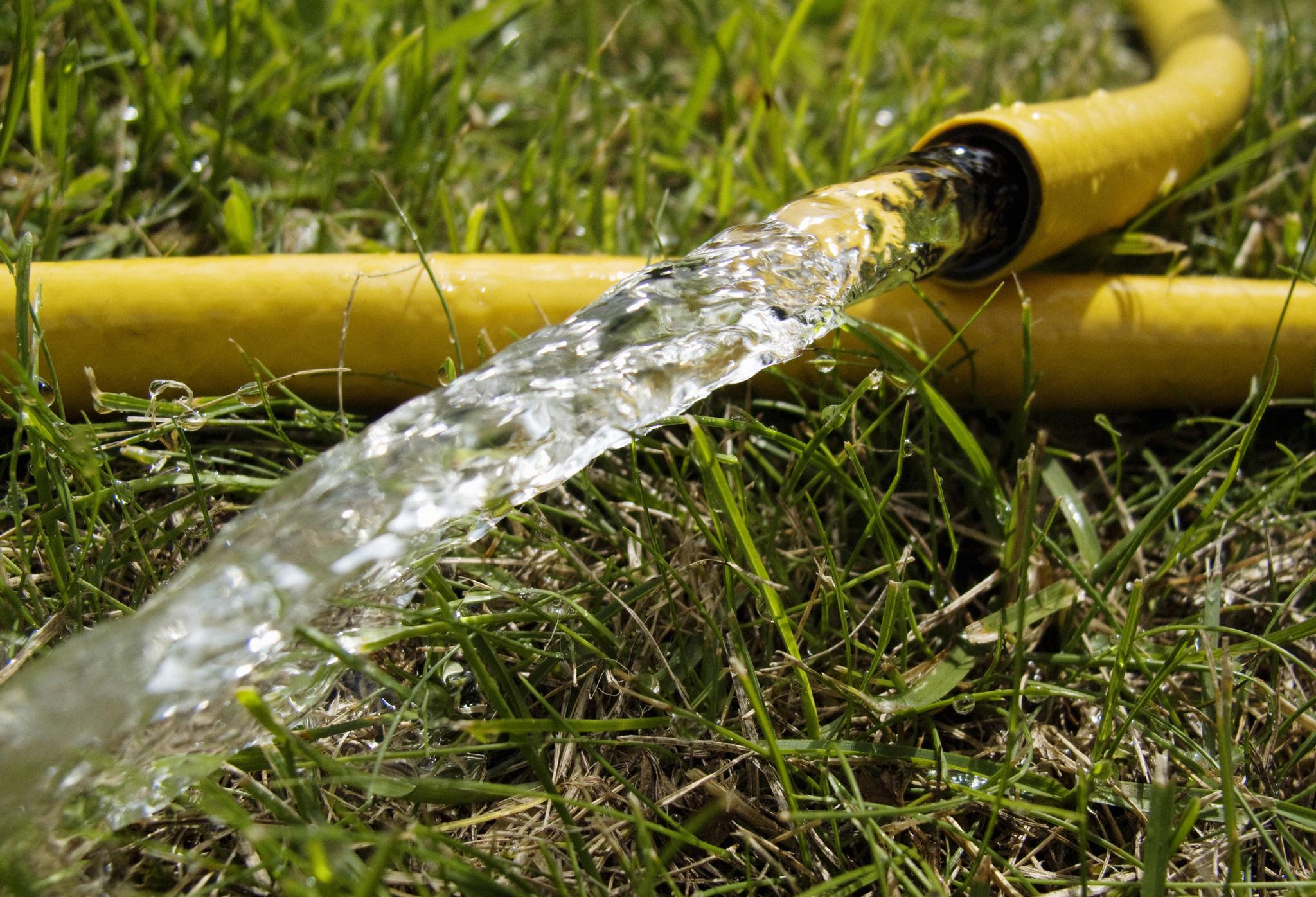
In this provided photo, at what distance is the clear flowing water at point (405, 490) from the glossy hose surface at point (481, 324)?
0.74ft

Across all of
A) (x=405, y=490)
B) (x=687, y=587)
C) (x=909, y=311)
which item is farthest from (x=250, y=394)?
(x=909, y=311)

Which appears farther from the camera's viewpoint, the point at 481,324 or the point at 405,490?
the point at 481,324

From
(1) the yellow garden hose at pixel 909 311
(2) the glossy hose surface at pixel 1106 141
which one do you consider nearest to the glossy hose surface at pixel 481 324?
(1) the yellow garden hose at pixel 909 311

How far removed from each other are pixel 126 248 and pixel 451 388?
1.10m

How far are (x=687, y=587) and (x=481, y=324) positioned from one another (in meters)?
0.61

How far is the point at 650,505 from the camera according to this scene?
1.59 meters

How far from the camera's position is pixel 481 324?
1.70 m

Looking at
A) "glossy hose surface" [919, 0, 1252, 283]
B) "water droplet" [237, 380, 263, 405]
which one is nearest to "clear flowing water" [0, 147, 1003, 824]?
"glossy hose surface" [919, 0, 1252, 283]

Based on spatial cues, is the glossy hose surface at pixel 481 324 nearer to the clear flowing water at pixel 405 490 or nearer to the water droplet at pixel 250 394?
the water droplet at pixel 250 394

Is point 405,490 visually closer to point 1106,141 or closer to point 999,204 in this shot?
point 999,204

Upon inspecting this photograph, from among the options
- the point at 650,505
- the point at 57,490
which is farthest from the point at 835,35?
the point at 57,490

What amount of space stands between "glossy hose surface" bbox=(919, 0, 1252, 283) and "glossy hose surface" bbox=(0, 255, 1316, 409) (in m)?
0.11

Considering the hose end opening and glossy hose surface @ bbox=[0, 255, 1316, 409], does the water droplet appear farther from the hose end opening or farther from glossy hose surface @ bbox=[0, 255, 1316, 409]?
the hose end opening

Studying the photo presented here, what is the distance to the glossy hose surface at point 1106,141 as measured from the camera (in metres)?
1.74
